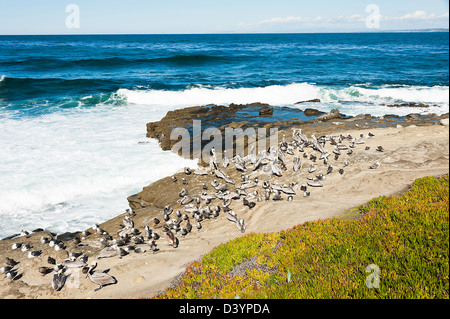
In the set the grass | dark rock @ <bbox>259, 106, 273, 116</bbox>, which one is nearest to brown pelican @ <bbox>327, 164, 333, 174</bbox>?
the grass

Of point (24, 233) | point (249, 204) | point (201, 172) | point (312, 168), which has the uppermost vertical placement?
point (312, 168)

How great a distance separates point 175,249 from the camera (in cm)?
870

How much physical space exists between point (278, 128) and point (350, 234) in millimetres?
14184

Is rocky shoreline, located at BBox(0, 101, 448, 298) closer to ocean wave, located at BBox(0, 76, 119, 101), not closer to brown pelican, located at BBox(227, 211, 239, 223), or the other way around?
brown pelican, located at BBox(227, 211, 239, 223)

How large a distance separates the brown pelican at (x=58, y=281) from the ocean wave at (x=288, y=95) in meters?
25.8

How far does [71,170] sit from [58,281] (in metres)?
8.72

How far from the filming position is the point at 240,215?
412 inches

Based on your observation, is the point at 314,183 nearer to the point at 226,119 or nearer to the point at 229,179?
the point at 229,179

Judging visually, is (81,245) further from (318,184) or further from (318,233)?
(318,184)

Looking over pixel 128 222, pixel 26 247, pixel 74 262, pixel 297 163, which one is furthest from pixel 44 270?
pixel 297 163

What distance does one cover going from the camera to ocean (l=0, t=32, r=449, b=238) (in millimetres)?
12922

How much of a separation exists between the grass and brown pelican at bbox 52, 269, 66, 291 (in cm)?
294

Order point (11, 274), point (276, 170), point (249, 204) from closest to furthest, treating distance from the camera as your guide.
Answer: point (11, 274), point (249, 204), point (276, 170)
